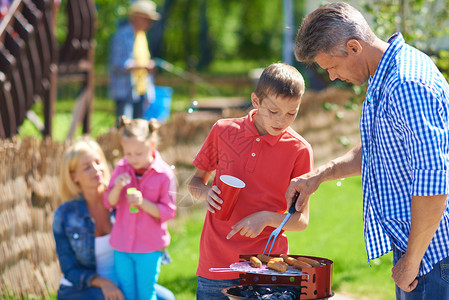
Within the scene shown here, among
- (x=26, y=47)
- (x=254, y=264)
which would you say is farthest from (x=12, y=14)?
(x=254, y=264)

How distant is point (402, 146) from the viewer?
7.69 feet

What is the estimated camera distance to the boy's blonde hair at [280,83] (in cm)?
273

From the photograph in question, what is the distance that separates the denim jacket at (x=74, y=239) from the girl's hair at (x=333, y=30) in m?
2.07

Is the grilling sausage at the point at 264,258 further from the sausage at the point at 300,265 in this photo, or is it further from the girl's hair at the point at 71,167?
the girl's hair at the point at 71,167

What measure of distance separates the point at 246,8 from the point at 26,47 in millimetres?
36780

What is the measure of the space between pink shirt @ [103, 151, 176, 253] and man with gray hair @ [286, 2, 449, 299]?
1.64 m

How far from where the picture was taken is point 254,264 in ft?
8.08

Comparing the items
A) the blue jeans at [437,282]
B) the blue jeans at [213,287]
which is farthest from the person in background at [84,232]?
the blue jeans at [437,282]

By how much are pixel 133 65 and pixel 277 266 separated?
23.1 ft

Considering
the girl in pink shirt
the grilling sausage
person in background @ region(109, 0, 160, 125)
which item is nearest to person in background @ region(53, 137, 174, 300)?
the girl in pink shirt

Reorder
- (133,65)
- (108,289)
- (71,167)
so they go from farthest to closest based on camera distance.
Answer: (133,65) → (71,167) → (108,289)

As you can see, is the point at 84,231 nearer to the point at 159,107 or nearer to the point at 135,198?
the point at 135,198

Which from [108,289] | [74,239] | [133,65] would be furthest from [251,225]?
[133,65]

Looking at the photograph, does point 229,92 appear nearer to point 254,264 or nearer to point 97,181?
point 97,181
